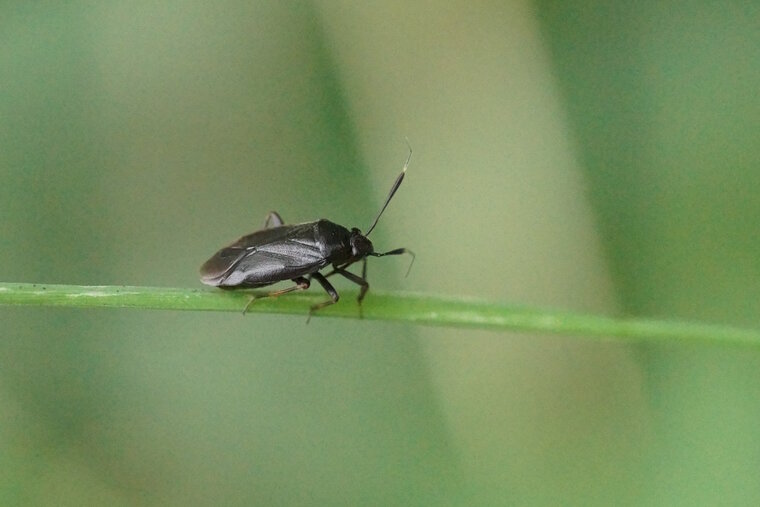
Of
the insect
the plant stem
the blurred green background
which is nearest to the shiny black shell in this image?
the insect

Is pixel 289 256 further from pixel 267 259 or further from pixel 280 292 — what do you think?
pixel 280 292

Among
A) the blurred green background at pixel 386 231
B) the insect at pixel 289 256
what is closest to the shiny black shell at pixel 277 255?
the insect at pixel 289 256

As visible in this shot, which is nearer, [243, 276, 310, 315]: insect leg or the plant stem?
the plant stem

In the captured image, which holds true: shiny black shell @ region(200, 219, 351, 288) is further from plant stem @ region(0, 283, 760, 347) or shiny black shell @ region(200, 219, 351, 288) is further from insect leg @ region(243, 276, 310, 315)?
plant stem @ region(0, 283, 760, 347)

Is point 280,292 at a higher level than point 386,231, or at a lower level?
higher

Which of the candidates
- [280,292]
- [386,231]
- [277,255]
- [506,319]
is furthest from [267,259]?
[386,231]

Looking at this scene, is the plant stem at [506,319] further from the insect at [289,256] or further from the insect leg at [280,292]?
the insect at [289,256]
